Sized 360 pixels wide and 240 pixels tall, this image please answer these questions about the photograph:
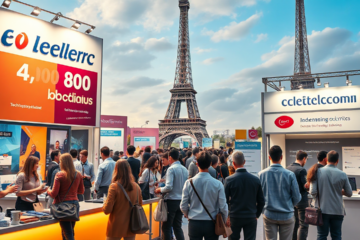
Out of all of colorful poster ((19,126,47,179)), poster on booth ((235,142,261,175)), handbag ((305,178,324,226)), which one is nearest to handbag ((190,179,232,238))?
handbag ((305,178,324,226))

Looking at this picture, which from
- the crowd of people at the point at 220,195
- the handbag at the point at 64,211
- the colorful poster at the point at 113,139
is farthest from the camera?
the colorful poster at the point at 113,139

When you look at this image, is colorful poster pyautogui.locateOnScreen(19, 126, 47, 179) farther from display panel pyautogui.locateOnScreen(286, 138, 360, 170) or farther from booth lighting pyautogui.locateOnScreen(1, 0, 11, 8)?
display panel pyautogui.locateOnScreen(286, 138, 360, 170)

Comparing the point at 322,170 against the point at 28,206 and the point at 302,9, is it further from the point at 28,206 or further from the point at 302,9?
the point at 302,9

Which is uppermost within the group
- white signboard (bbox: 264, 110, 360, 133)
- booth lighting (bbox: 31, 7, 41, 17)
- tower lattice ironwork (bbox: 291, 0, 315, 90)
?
tower lattice ironwork (bbox: 291, 0, 315, 90)

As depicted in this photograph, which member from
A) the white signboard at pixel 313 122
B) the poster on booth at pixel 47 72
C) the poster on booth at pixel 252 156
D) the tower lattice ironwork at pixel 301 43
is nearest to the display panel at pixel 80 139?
the poster on booth at pixel 47 72

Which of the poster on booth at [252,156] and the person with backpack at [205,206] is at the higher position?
the poster on booth at [252,156]

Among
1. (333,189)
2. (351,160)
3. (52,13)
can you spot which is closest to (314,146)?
(351,160)

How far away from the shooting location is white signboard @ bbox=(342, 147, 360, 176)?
8.09 m

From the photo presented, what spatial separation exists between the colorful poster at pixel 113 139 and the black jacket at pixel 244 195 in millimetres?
9743

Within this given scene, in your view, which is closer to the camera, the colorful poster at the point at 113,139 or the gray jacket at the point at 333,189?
the gray jacket at the point at 333,189

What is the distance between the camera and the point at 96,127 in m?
8.44

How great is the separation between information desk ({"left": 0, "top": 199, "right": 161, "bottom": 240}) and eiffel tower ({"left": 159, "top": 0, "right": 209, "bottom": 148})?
3423 centimetres

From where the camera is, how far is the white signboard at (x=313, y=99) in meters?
7.39

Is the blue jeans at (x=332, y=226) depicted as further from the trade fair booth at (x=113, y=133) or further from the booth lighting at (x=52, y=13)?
the trade fair booth at (x=113, y=133)
